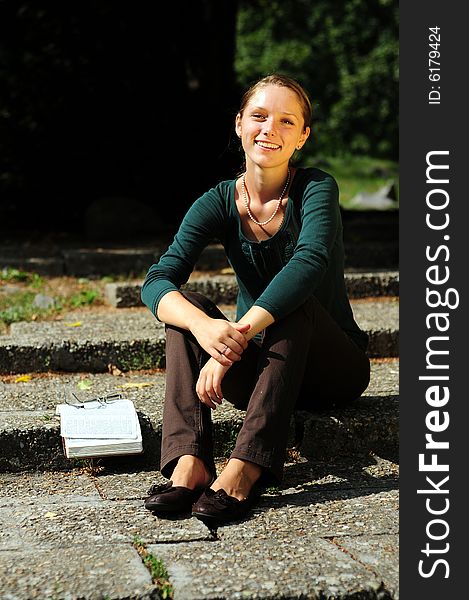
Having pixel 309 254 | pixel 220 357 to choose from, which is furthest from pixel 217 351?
pixel 309 254

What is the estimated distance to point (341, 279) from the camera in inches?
163

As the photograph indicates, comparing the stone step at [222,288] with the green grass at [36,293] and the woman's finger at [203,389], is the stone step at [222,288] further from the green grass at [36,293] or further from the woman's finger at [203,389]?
the woman's finger at [203,389]

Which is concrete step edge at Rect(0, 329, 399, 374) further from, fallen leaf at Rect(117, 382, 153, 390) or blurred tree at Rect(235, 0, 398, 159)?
blurred tree at Rect(235, 0, 398, 159)

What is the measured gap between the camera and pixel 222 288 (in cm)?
641

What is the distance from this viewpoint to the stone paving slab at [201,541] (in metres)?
2.93

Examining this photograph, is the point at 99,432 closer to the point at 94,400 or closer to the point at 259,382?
the point at 94,400

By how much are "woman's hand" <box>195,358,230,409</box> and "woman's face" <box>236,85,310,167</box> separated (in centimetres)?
81

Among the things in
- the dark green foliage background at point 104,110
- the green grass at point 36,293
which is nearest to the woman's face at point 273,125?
the green grass at point 36,293

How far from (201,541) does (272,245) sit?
1.19 metres

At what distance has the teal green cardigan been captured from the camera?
3859mm

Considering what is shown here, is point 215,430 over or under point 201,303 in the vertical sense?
under

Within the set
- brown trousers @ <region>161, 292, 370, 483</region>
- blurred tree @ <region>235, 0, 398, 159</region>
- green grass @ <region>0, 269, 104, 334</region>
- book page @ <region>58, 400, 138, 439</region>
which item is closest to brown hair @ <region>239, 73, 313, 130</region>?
brown trousers @ <region>161, 292, 370, 483</region>


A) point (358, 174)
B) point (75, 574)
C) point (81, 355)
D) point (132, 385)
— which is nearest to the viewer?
point (75, 574)

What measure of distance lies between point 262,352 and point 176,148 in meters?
5.78
